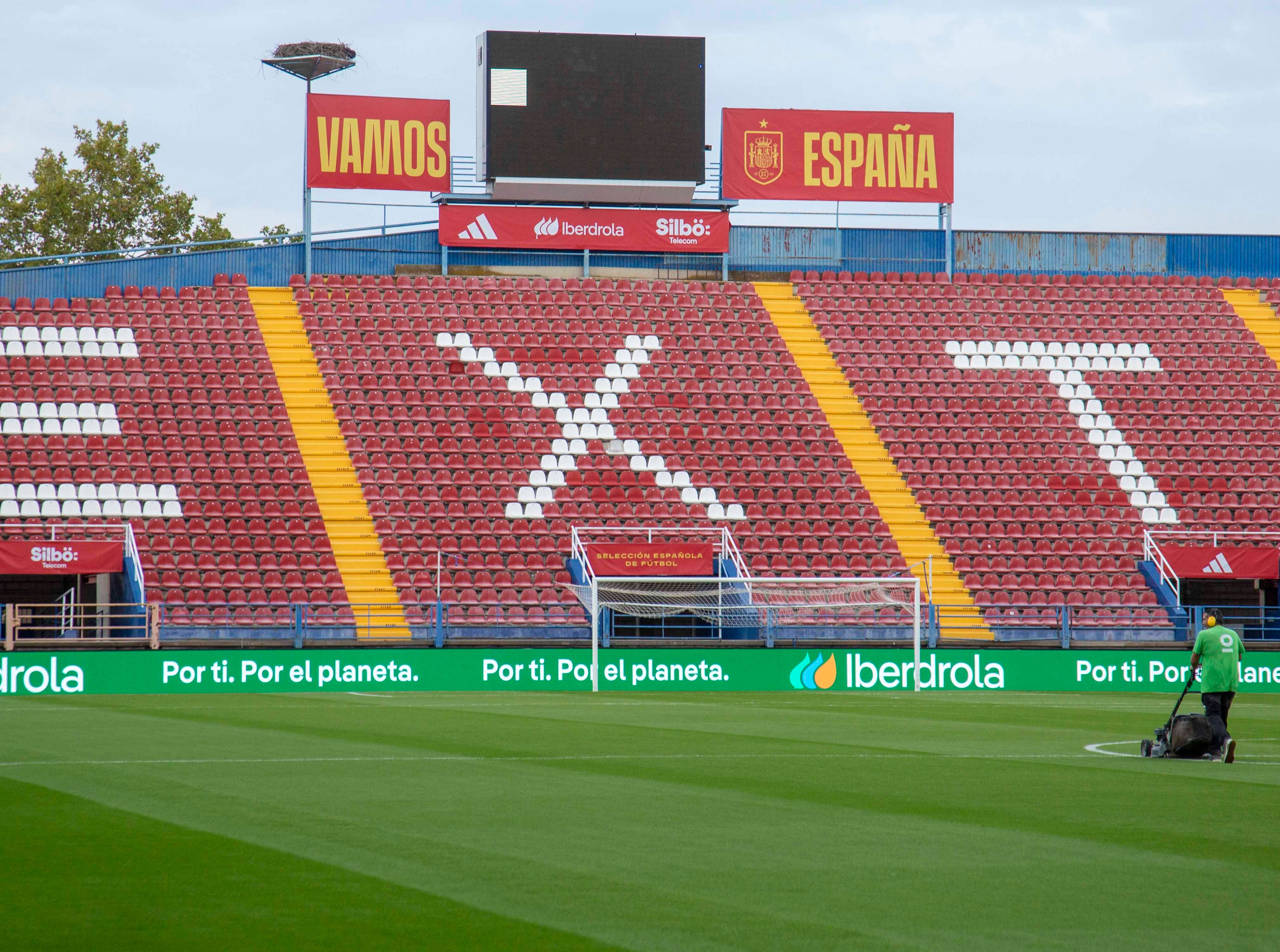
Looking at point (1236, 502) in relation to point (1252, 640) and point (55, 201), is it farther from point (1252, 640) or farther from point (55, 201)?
point (55, 201)

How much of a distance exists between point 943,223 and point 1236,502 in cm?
1219

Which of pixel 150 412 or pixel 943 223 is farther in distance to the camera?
pixel 943 223

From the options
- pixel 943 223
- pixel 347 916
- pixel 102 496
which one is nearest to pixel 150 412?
pixel 102 496

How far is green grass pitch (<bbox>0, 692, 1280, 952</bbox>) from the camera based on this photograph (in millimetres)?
7258

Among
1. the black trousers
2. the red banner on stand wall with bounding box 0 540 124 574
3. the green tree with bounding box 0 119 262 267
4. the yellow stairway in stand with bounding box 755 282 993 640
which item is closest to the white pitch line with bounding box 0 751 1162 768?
the black trousers

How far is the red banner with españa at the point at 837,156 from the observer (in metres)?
42.4

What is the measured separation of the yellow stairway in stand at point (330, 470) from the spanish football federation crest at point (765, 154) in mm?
12293

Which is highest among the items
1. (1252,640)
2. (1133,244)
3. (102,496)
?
→ (1133,244)

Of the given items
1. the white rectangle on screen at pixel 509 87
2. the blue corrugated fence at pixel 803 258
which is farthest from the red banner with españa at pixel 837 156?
the white rectangle on screen at pixel 509 87

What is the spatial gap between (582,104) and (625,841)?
32815 millimetres

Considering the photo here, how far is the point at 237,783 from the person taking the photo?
41.4 feet

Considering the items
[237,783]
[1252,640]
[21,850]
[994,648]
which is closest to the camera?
[21,850]

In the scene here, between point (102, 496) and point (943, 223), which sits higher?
point (943, 223)

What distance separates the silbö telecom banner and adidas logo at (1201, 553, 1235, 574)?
138 inches
